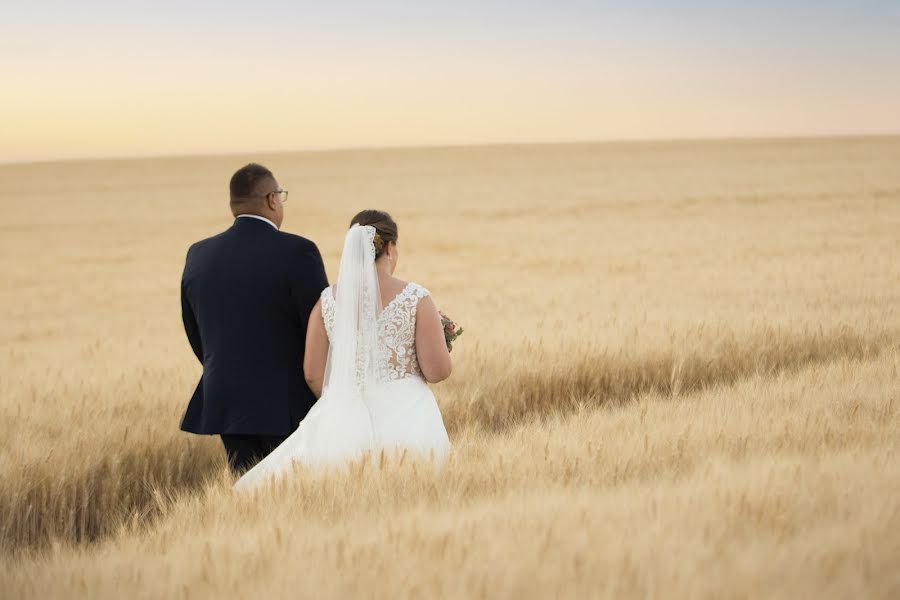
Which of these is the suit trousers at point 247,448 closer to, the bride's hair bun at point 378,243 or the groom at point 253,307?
the groom at point 253,307

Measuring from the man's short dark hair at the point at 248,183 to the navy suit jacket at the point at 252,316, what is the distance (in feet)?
0.35

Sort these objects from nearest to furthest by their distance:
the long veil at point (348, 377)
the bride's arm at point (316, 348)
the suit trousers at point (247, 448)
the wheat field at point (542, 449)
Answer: the wheat field at point (542, 449) → the long veil at point (348, 377) → the bride's arm at point (316, 348) → the suit trousers at point (247, 448)

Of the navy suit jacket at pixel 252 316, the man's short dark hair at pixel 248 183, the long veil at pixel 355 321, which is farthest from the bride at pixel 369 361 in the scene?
the man's short dark hair at pixel 248 183

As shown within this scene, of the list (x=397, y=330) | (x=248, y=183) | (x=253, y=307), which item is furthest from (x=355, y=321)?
(x=248, y=183)

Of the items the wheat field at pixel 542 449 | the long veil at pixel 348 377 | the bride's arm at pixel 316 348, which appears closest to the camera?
the wheat field at pixel 542 449

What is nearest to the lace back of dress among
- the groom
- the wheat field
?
the groom

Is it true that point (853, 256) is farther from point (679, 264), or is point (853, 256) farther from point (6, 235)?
point (6, 235)

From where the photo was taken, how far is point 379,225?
155 inches

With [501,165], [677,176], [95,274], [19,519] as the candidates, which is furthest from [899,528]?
[501,165]

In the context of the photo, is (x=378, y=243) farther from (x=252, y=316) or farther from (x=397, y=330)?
(x=252, y=316)

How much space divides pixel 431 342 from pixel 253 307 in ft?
2.61

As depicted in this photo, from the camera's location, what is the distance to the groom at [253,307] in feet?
13.1

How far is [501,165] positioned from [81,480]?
45.5 metres

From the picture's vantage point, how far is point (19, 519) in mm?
4277
